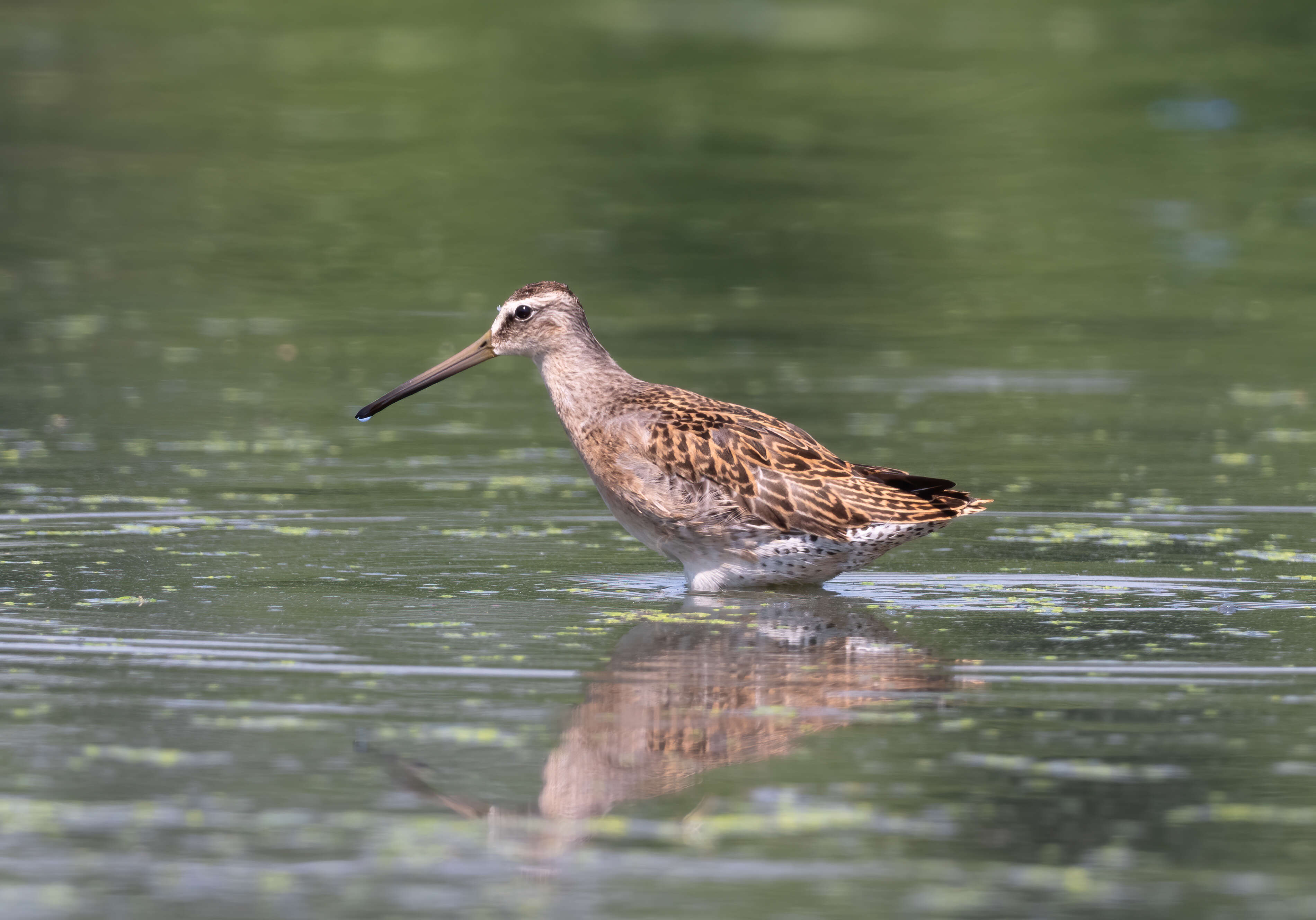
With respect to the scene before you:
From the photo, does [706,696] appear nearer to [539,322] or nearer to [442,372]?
[539,322]

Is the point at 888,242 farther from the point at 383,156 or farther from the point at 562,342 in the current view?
the point at 562,342

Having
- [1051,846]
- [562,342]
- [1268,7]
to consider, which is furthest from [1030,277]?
[1268,7]

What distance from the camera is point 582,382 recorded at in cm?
965

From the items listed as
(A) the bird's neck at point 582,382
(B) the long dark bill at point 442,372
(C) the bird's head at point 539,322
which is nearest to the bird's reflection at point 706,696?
(A) the bird's neck at point 582,382

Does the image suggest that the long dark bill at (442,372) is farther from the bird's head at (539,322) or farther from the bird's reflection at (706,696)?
the bird's reflection at (706,696)

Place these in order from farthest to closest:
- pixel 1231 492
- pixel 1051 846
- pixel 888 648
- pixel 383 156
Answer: pixel 383 156 → pixel 1231 492 → pixel 888 648 → pixel 1051 846

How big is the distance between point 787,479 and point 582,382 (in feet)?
3.73

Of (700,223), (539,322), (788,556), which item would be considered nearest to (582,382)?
(539,322)

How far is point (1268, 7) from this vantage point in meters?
33.6

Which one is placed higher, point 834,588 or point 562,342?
point 562,342

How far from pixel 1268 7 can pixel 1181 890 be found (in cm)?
3060

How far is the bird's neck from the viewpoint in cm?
953

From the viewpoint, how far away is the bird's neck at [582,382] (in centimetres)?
953

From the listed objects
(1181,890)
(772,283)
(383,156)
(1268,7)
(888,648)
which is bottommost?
(1181,890)
